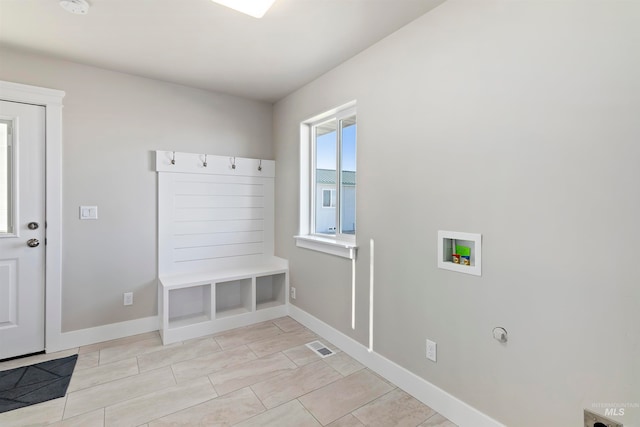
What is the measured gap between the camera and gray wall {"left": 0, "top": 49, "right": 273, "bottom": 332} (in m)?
2.58

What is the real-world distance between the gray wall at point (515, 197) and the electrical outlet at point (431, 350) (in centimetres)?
4

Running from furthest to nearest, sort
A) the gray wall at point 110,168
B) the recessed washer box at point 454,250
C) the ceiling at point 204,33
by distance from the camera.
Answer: the gray wall at point 110,168 < the ceiling at point 204,33 < the recessed washer box at point 454,250

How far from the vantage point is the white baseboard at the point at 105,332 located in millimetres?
2572

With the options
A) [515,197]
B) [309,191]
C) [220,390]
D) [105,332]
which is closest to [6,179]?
[105,332]

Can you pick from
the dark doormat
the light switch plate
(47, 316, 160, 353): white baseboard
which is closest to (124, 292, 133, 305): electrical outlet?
(47, 316, 160, 353): white baseboard

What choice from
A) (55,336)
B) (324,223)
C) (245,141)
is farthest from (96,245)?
(324,223)

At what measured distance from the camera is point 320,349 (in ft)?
8.56

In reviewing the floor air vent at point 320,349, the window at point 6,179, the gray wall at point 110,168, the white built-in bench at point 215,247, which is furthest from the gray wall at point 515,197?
the window at point 6,179

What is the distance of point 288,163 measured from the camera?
3387 mm

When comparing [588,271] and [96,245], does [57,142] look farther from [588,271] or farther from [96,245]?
[588,271]

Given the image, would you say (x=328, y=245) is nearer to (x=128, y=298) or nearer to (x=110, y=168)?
(x=128, y=298)

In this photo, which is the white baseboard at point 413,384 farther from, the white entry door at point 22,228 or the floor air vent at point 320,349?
the white entry door at point 22,228

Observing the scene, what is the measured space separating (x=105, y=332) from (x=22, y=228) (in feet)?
3.66

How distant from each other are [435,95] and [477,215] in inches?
30.8
